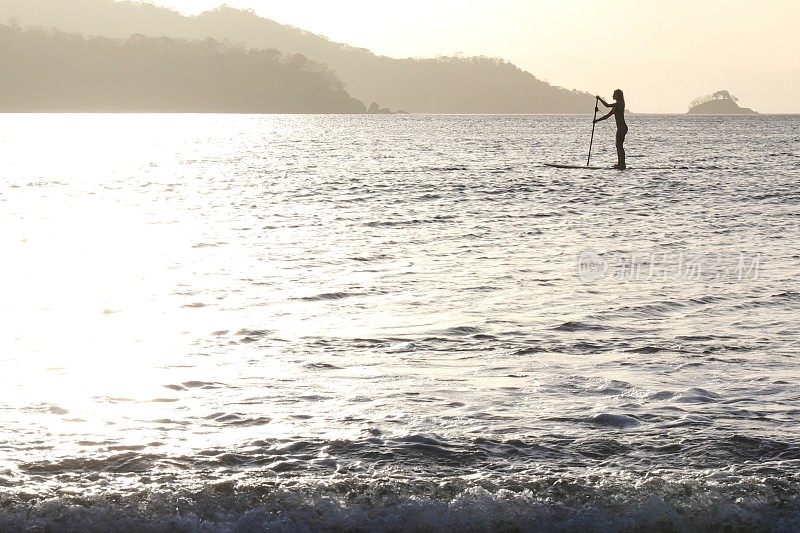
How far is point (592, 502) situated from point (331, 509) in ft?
4.99

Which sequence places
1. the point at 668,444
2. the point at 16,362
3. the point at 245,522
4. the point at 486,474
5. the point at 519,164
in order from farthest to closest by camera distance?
the point at 519,164 < the point at 16,362 < the point at 668,444 < the point at 486,474 < the point at 245,522

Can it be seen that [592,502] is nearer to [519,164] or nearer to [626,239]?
[626,239]

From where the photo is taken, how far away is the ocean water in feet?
18.4

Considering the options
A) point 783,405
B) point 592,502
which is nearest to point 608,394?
point 783,405

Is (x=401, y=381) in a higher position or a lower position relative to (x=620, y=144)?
lower

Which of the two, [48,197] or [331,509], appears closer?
[331,509]

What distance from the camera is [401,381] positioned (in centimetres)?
870

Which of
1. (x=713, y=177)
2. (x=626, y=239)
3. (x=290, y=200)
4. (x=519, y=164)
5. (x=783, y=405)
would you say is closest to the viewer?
(x=783, y=405)

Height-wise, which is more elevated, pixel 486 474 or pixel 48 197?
pixel 486 474

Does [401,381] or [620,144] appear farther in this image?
[620,144]

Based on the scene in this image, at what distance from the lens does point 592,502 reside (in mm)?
5613

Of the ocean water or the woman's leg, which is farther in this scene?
the woman's leg

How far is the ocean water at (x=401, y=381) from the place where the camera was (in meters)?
5.61

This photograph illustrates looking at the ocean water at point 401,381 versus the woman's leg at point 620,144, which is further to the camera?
the woman's leg at point 620,144
